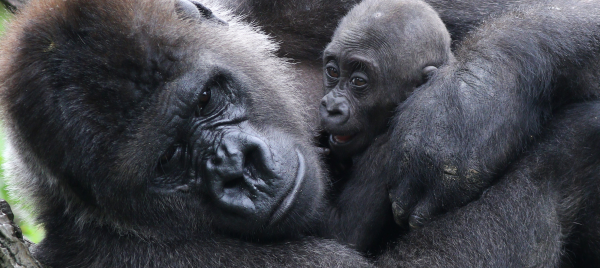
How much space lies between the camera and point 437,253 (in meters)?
2.94

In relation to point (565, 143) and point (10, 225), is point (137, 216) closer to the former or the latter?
point (10, 225)

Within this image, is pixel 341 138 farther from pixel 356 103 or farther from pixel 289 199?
pixel 289 199

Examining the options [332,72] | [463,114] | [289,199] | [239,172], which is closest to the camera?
[239,172]

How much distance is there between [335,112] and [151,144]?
3.53ft

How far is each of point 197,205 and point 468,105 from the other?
1393 mm

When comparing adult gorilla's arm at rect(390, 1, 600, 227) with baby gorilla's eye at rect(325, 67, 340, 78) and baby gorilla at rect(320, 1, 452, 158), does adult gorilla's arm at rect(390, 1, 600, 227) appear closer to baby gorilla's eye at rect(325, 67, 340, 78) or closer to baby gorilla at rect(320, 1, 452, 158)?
baby gorilla at rect(320, 1, 452, 158)

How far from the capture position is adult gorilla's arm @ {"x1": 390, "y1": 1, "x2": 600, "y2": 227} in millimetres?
2938

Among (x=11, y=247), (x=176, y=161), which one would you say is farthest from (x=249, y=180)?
(x=11, y=247)

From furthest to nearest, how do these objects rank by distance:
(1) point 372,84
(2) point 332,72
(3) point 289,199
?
(2) point 332,72 → (1) point 372,84 → (3) point 289,199

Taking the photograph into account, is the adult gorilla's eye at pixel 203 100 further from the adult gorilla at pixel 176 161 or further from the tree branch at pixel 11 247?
the tree branch at pixel 11 247

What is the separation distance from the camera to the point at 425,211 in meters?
3.01

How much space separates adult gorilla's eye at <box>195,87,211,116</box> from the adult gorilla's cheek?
16cm

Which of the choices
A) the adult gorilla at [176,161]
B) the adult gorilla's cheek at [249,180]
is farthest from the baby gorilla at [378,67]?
the adult gorilla's cheek at [249,180]

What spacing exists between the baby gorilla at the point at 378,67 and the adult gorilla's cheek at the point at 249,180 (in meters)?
0.64
